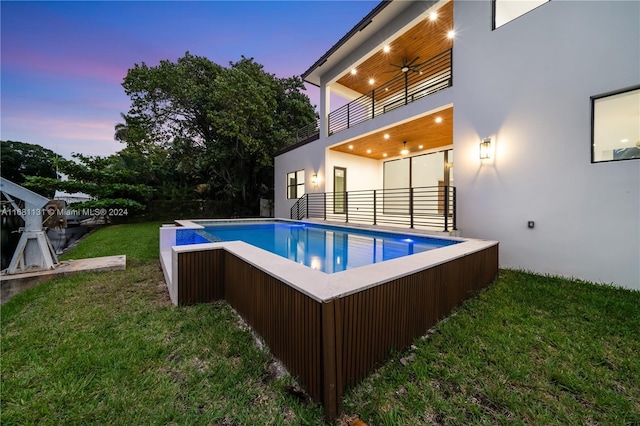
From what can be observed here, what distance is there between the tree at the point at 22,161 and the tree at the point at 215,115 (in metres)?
16.1

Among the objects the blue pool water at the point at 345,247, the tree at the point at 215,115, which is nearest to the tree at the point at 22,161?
the tree at the point at 215,115

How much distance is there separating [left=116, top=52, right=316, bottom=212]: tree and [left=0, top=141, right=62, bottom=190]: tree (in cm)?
1610

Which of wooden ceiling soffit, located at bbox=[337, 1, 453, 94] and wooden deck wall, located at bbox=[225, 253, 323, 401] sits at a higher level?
wooden ceiling soffit, located at bbox=[337, 1, 453, 94]

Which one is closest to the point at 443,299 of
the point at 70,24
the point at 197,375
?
the point at 197,375

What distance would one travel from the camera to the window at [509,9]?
4.49m

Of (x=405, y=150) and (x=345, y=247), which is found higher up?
(x=405, y=150)

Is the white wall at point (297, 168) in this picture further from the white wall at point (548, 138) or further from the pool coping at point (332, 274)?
the pool coping at point (332, 274)

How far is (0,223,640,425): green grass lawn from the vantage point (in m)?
1.50

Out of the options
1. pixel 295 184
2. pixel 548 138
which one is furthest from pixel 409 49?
pixel 295 184

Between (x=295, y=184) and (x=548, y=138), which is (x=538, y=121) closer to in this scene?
(x=548, y=138)

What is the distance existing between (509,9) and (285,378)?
23.6 ft

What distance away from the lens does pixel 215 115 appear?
12.0 meters

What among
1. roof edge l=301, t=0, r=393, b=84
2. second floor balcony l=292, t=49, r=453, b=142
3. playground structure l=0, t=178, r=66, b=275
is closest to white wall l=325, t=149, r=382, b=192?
second floor balcony l=292, t=49, r=453, b=142

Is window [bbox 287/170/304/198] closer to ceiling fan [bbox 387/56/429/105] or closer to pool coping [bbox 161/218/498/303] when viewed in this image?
ceiling fan [bbox 387/56/429/105]
